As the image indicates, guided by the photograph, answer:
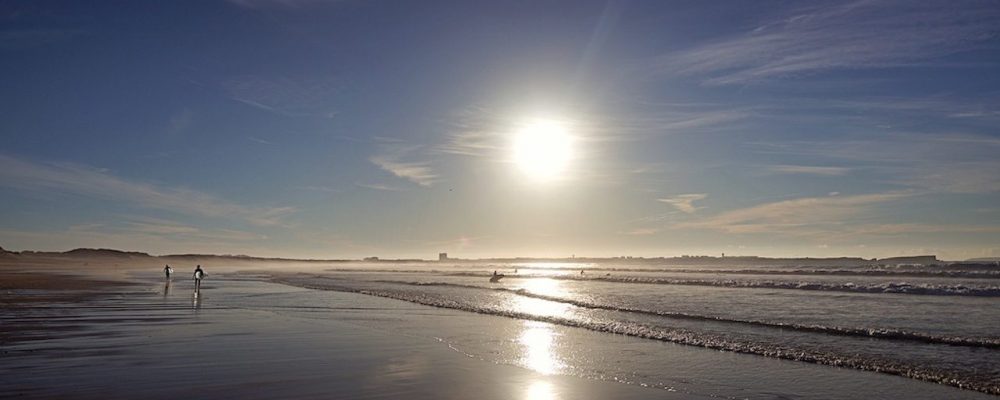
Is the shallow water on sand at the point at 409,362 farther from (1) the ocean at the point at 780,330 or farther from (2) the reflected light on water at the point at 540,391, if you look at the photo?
(1) the ocean at the point at 780,330

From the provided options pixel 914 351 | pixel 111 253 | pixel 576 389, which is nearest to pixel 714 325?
pixel 914 351

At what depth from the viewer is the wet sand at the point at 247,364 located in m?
10.1

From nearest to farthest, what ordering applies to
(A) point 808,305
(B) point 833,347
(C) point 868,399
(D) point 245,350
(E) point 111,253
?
(C) point 868,399
(D) point 245,350
(B) point 833,347
(A) point 808,305
(E) point 111,253

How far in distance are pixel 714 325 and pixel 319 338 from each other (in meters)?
13.5

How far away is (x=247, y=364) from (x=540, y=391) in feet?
21.6

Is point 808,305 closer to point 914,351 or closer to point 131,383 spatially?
point 914,351

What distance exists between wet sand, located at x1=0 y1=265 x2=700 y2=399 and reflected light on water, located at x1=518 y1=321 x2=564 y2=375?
2.22ft

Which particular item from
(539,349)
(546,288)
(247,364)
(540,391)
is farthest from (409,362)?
(546,288)

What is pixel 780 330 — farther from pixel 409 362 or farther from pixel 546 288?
pixel 546 288

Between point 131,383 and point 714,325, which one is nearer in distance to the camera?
point 131,383

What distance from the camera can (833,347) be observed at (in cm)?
1550

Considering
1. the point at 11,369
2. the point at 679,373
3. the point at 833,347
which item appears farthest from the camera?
the point at 833,347

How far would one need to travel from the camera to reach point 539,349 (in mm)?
15547

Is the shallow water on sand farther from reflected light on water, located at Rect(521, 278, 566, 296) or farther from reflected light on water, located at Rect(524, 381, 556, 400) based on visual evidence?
reflected light on water, located at Rect(521, 278, 566, 296)
